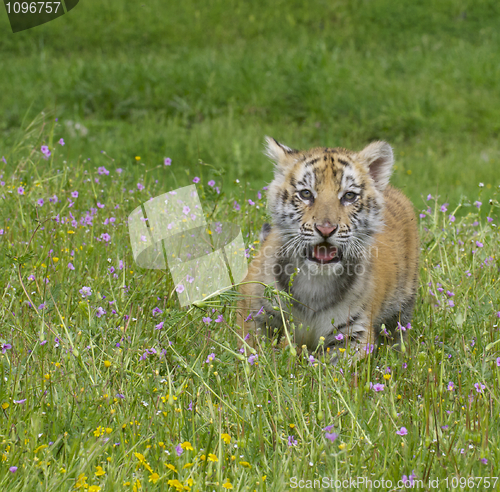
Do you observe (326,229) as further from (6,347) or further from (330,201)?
(6,347)

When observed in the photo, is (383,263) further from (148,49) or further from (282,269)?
(148,49)

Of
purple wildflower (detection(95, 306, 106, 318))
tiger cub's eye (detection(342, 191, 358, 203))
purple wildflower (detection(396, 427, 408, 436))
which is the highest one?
tiger cub's eye (detection(342, 191, 358, 203))

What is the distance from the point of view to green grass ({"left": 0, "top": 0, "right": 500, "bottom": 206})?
1036 cm

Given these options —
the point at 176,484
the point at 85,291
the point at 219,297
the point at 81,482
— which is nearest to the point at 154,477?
the point at 176,484

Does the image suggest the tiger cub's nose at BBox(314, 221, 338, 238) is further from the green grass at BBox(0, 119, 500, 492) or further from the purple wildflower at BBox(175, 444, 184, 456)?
the purple wildflower at BBox(175, 444, 184, 456)

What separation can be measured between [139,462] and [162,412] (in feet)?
1.16

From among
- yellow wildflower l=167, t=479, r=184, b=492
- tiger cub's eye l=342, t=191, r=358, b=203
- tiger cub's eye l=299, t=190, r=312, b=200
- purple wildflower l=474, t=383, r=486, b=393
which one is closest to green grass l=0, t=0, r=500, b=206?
tiger cub's eye l=299, t=190, r=312, b=200

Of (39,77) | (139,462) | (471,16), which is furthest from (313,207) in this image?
(471,16)

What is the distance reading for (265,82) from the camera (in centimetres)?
1298

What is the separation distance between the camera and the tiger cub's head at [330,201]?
13.0 feet

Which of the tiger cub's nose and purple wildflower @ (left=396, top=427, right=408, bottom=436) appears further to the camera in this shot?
the tiger cub's nose

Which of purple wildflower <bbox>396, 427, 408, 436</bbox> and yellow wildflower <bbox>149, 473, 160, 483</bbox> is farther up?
yellow wildflower <bbox>149, 473, 160, 483</bbox>

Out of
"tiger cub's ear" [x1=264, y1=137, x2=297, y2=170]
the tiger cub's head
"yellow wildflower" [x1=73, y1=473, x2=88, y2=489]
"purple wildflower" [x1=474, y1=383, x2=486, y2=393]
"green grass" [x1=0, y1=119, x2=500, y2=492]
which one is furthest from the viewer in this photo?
"tiger cub's ear" [x1=264, y1=137, x2=297, y2=170]

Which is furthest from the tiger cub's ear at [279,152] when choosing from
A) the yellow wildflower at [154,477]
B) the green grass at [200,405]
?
the yellow wildflower at [154,477]
